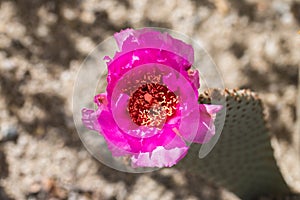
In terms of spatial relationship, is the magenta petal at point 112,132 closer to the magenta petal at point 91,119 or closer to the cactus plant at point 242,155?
the magenta petal at point 91,119

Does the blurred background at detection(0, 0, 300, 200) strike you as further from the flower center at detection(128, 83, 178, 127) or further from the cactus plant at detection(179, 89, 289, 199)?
the flower center at detection(128, 83, 178, 127)

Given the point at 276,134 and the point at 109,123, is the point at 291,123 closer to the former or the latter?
the point at 276,134

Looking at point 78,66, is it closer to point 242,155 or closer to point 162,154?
point 242,155

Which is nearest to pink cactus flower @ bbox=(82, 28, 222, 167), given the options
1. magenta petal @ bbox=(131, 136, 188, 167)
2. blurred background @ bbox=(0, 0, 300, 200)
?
magenta petal @ bbox=(131, 136, 188, 167)

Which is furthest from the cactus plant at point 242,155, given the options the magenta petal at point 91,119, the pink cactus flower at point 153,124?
the magenta petal at point 91,119

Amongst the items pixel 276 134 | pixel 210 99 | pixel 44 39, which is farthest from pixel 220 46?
pixel 210 99

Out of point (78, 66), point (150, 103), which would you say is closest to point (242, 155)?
point (150, 103)
